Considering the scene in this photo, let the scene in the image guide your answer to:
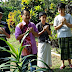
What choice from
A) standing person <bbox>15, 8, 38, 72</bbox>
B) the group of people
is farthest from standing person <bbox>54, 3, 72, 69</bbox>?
standing person <bbox>15, 8, 38, 72</bbox>

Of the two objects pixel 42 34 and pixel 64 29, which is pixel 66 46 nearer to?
pixel 64 29

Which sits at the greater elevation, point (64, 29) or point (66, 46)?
point (64, 29)

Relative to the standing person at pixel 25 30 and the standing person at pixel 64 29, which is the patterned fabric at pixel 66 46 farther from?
the standing person at pixel 25 30

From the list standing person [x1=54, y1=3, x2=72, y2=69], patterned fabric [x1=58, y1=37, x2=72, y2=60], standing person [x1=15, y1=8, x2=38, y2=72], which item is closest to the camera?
standing person [x1=15, y1=8, x2=38, y2=72]

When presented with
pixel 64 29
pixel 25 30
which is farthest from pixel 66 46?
pixel 25 30

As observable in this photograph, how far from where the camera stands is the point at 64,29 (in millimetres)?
3059

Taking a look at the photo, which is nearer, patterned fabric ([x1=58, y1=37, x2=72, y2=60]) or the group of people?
the group of people

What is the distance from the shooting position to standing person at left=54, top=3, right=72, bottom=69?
2.97 meters

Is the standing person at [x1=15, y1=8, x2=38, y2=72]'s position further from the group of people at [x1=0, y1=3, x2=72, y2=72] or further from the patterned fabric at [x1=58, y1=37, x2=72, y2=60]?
the patterned fabric at [x1=58, y1=37, x2=72, y2=60]

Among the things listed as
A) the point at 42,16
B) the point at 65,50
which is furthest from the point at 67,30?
the point at 42,16

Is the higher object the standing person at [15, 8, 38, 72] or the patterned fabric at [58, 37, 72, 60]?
the standing person at [15, 8, 38, 72]

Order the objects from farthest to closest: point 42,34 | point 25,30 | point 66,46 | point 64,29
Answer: point 66,46 < point 64,29 < point 42,34 < point 25,30

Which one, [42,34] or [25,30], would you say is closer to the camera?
[25,30]

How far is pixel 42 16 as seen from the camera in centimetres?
267
